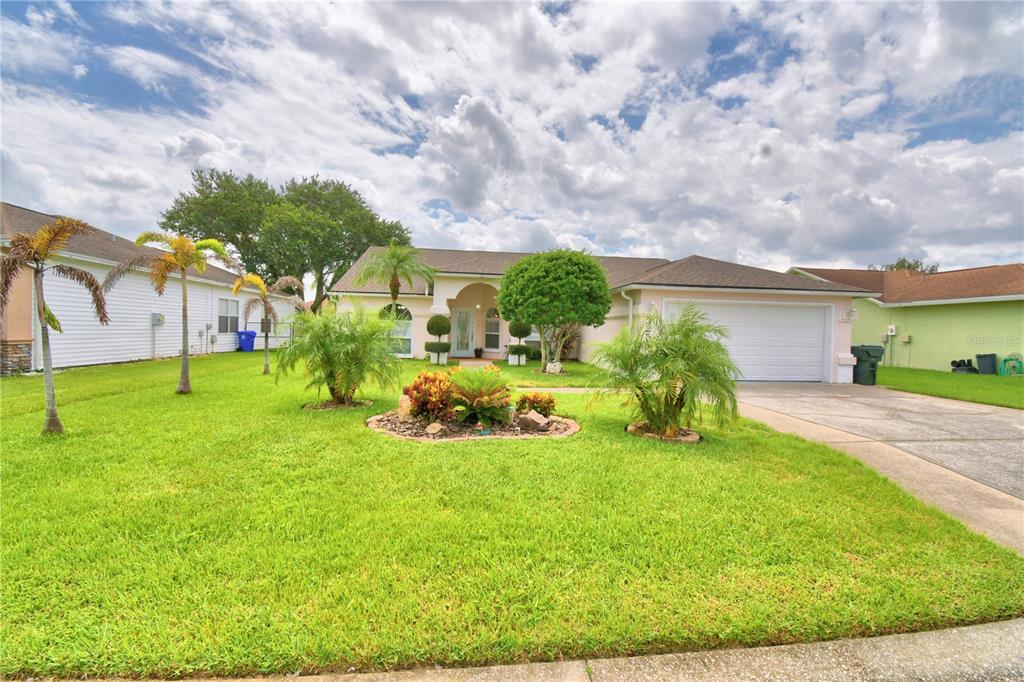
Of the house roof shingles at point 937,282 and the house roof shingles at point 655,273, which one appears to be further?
the house roof shingles at point 937,282

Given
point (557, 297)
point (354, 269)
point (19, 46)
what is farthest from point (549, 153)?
point (19, 46)

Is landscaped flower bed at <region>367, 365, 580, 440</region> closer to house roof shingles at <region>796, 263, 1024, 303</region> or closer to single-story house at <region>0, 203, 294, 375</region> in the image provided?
single-story house at <region>0, 203, 294, 375</region>

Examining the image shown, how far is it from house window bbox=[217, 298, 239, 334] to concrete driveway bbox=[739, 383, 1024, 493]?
2226 centimetres

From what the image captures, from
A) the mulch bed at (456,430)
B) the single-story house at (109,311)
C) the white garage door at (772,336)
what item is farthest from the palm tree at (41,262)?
the white garage door at (772,336)

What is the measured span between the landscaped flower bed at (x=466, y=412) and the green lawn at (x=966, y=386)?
37.0 feet

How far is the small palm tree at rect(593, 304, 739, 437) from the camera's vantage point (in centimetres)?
552

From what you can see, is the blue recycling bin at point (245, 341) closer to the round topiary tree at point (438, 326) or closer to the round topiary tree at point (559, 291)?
the round topiary tree at point (438, 326)

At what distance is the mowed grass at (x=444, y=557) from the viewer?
2.18 metres

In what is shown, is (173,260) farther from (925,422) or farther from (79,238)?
(925,422)

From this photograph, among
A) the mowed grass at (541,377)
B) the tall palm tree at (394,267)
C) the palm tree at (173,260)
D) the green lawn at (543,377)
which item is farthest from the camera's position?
the tall palm tree at (394,267)

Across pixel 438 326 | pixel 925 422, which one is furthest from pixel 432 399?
pixel 438 326

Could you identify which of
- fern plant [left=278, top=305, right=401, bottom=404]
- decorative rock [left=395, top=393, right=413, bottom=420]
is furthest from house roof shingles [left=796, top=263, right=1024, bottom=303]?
fern plant [left=278, top=305, right=401, bottom=404]

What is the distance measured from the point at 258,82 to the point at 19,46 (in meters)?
3.66

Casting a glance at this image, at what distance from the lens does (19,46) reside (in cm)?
720
